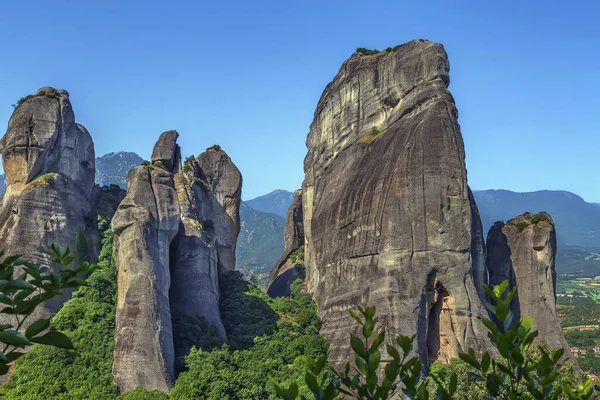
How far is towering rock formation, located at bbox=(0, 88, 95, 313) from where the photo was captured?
36.7 metres

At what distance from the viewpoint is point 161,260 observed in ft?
114

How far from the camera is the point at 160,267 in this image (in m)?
34.4

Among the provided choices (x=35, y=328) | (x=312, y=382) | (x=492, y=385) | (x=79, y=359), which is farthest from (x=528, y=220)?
(x=35, y=328)

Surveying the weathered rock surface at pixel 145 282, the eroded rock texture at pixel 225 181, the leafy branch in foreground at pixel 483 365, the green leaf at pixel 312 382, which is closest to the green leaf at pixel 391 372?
the leafy branch in foreground at pixel 483 365

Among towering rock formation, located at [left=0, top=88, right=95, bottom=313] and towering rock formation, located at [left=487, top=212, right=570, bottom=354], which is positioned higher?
towering rock formation, located at [left=0, top=88, right=95, bottom=313]

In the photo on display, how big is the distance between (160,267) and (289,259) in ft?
84.7

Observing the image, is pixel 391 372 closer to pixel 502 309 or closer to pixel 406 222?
pixel 502 309

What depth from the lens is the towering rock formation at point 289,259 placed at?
185 ft

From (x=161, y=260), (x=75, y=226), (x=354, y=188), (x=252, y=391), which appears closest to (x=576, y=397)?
(x=252, y=391)

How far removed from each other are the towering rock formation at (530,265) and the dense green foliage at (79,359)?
22.7 meters

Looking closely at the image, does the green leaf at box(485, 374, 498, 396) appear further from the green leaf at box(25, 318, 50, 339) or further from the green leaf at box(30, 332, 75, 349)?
the green leaf at box(25, 318, 50, 339)

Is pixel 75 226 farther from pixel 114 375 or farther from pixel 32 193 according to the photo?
pixel 114 375

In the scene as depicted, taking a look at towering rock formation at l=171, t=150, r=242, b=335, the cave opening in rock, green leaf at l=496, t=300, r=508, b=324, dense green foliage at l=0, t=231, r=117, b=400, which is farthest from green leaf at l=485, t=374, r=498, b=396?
towering rock formation at l=171, t=150, r=242, b=335

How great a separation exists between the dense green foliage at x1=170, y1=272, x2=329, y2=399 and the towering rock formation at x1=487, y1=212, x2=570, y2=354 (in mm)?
11976
